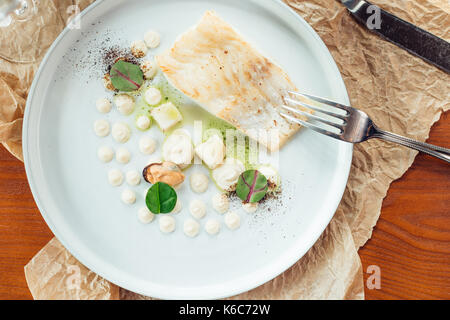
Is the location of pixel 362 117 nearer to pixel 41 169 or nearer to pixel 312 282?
pixel 312 282

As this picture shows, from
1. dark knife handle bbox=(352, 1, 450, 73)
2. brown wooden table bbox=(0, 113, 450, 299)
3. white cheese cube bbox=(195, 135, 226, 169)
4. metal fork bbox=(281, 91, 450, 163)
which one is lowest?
brown wooden table bbox=(0, 113, 450, 299)

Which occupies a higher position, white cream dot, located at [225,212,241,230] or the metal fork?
the metal fork

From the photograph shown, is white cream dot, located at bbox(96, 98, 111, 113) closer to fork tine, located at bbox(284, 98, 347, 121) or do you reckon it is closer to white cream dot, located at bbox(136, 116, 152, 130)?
white cream dot, located at bbox(136, 116, 152, 130)

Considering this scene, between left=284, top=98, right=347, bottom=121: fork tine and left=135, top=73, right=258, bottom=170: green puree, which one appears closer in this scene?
left=284, top=98, right=347, bottom=121: fork tine

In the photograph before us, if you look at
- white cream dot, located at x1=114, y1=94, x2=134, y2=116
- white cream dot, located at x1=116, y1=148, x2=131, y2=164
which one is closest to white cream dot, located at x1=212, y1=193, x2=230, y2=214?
white cream dot, located at x1=116, y1=148, x2=131, y2=164

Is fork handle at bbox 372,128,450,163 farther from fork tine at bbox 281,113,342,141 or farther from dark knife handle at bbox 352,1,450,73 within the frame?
dark knife handle at bbox 352,1,450,73

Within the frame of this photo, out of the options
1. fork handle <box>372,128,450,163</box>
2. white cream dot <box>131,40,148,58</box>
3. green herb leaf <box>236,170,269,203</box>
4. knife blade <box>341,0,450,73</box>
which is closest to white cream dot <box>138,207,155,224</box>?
green herb leaf <box>236,170,269,203</box>

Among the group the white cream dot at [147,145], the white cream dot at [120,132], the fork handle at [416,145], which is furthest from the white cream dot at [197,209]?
the fork handle at [416,145]
